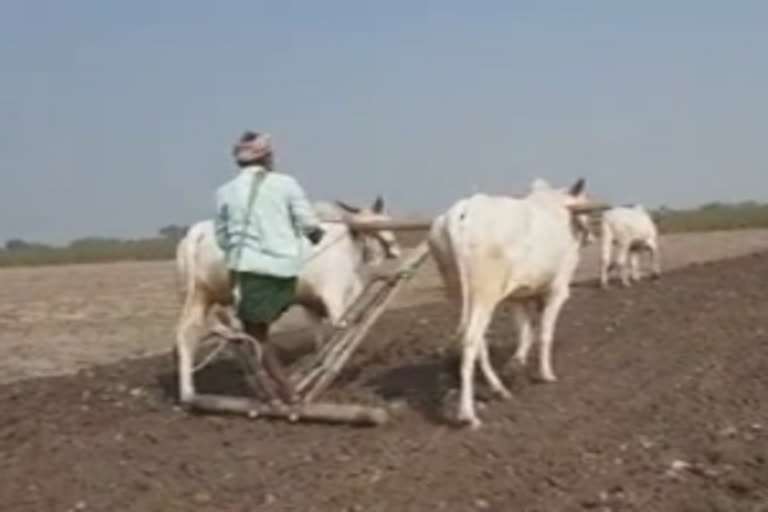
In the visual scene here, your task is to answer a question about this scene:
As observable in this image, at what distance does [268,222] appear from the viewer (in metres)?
11.9

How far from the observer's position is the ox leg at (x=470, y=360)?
37.9 ft

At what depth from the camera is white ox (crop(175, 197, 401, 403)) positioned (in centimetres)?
1420

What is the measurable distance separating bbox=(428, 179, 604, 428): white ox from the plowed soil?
35 centimetres

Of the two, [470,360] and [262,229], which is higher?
[262,229]

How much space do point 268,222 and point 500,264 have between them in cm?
182

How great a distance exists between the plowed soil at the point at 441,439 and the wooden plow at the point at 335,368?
108 mm

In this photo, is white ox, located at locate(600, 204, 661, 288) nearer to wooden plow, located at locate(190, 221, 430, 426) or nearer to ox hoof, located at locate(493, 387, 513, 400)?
wooden plow, located at locate(190, 221, 430, 426)

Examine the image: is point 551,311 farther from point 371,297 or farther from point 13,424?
point 13,424

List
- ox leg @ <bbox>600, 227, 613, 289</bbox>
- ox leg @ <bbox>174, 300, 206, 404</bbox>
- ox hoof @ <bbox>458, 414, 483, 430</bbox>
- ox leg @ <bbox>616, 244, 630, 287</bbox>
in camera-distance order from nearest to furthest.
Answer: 1. ox hoof @ <bbox>458, 414, 483, 430</bbox>
2. ox leg @ <bbox>174, 300, 206, 404</bbox>
3. ox leg @ <bbox>600, 227, 613, 289</bbox>
4. ox leg @ <bbox>616, 244, 630, 287</bbox>

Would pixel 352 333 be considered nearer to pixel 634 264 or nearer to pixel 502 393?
pixel 502 393

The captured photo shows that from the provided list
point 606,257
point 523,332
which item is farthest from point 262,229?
point 606,257

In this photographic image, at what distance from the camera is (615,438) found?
10.4 m

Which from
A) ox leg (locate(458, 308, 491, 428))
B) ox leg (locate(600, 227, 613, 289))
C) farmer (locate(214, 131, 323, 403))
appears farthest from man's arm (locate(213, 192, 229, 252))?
ox leg (locate(600, 227, 613, 289))

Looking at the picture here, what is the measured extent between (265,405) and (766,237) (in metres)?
36.4
